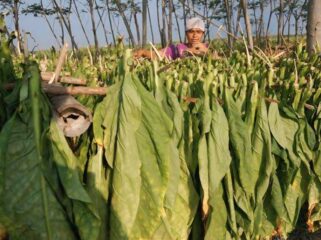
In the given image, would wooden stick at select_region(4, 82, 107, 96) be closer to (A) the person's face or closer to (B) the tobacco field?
(B) the tobacco field

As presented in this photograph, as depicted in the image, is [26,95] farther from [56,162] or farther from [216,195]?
[216,195]

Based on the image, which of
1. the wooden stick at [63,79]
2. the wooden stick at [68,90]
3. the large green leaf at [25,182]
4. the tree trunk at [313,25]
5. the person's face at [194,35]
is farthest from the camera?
the person's face at [194,35]

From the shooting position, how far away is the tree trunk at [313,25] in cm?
369

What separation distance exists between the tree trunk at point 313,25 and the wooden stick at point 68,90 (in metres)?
2.51

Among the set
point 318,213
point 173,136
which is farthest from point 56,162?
point 318,213

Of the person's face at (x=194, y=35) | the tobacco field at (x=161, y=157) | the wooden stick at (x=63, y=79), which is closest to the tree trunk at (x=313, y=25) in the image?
the tobacco field at (x=161, y=157)

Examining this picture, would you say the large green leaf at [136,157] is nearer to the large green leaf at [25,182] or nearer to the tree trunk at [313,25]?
the large green leaf at [25,182]

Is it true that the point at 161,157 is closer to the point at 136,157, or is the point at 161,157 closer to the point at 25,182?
the point at 136,157

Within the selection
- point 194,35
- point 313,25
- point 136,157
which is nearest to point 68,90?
point 136,157

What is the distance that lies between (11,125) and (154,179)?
632 millimetres

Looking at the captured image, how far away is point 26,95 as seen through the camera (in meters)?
1.55

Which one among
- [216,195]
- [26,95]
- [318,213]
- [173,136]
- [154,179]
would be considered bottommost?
[318,213]

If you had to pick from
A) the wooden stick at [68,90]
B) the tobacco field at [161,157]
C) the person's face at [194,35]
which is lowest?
the tobacco field at [161,157]

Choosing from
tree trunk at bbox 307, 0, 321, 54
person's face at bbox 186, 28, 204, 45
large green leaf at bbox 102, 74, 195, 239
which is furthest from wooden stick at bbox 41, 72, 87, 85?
person's face at bbox 186, 28, 204, 45
